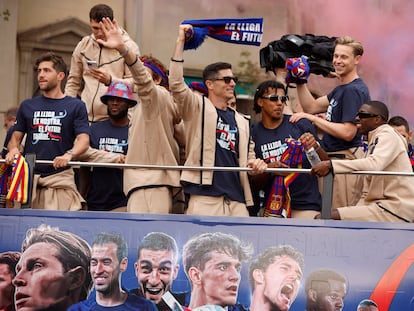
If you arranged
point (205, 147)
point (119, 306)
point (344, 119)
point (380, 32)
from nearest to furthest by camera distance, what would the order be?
point (119, 306)
point (205, 147)
point (344, 119)
point (380, 32)

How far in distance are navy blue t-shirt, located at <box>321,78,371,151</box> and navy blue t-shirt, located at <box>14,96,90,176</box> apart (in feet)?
7.25

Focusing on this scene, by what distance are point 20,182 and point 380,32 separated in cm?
946

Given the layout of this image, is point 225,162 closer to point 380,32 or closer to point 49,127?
point 49,127

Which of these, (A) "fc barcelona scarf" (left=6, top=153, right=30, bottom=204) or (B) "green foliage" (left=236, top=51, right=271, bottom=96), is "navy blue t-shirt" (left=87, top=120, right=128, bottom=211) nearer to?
(A) "fc barcelona scarf" (left=6, top=153, right=30, bottom=204)

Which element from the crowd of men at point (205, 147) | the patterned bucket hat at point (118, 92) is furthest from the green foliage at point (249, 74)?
the patterned bucket hat at point (118, 92)

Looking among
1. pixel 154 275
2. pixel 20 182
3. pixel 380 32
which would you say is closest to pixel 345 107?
pixel 154 275

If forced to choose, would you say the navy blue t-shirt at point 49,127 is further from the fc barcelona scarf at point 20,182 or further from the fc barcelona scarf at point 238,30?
the fc barcelona scarf at point 238,30

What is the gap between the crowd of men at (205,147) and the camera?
8.56 m

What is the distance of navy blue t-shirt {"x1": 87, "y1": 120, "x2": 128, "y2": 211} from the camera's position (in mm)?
9023

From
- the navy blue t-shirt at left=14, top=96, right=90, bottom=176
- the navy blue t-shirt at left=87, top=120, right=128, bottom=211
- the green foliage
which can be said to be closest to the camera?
the navy blue t-shirt at left=14, top=96, right=90, bottom=176

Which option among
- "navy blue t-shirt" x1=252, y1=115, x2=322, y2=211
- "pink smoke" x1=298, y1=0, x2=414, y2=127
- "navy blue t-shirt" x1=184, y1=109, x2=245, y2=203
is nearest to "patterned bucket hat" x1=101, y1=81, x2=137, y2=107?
"navy blue t-shirt" x1=184, y1=109, x2=245, y2=203

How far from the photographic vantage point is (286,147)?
9016 mm

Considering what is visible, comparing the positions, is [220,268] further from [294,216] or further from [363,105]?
[363,105]

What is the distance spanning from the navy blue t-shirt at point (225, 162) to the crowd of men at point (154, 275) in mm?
497
